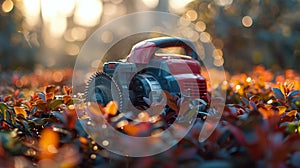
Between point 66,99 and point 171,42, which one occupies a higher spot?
point 171,42

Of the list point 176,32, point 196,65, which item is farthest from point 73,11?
point 196,65

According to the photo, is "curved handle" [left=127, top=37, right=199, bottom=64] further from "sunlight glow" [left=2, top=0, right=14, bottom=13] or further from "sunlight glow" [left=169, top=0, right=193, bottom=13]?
"sunlight glow" [left=2, top=0, right=14, bottom=13]

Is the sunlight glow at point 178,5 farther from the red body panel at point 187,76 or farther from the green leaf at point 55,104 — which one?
the green leaf at point 55,104

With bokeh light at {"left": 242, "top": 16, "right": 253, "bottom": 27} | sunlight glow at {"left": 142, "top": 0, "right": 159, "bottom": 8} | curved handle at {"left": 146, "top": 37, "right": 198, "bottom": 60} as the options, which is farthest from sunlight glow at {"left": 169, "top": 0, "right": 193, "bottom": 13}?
curved handle at {"left": 146, "top": 37, "right": 198, "bottom": 60}

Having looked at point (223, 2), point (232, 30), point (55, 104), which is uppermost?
point (223, 2)

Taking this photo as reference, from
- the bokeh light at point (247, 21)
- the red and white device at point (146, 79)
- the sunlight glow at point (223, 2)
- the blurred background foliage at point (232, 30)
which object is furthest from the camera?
the sunlight glow at point (223, 2)

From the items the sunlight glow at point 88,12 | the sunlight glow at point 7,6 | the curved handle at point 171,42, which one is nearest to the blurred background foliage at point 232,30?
the sunlight glow at point 7,6

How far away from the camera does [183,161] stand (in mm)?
1273

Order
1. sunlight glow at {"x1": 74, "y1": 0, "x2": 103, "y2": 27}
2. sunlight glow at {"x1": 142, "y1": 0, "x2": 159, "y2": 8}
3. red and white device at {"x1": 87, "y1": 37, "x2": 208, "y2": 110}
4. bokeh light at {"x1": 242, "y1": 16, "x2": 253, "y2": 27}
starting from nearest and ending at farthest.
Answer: red and white device at {"x1": 87, "y1": 37, "x2": 208, "y2": 110} < bokeh light at {"x1": 242, "y1": 16, "x2": 253, "y2": 27} < sunlight glow at {"x1": 142, "y1": 0, "x2": 159, "y2": 8} < sunlight glow at {"x1": 74, "y1": 0, "x2": 103, "y2": 27}

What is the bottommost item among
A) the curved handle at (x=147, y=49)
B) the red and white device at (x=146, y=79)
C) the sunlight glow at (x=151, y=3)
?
the red and white device at (x=146, y=79)

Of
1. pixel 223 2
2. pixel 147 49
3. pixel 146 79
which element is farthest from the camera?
pixel 223 2

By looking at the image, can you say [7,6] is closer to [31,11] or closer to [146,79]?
[31,11]

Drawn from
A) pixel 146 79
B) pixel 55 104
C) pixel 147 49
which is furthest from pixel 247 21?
pixel 55 104

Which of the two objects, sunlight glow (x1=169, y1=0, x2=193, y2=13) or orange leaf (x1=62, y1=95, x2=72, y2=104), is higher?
sunlight glow (x1=169, y1=0, x2=193, y2=13)
